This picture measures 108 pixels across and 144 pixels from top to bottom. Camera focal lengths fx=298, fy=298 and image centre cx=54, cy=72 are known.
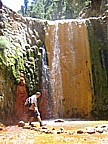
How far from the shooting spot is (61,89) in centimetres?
1712

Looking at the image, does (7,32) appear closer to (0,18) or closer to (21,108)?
(0,18)

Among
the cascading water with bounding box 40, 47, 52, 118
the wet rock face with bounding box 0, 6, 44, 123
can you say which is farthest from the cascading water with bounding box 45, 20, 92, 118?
the wet rock face with bounding box 0, 6, 44, 123

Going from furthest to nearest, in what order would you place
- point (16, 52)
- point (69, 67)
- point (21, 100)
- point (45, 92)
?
point (69, 67), point (45, 92), point (16, 52), point (21, 100)

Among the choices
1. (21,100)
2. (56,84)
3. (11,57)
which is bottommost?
(21,100)

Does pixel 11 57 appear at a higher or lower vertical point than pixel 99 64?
higher

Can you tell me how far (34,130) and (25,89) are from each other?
4.92 meters

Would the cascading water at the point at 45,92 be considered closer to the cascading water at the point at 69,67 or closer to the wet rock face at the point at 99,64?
the cascading water at the point at 69,67

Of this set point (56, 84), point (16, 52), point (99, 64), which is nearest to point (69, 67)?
point (56, 84)

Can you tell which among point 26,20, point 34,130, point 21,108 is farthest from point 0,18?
point 34,130

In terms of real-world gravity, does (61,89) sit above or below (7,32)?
below

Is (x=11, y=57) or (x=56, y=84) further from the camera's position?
(x=56, y=84)

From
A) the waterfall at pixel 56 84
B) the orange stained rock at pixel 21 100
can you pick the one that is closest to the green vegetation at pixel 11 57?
the orange stained rock at pixel 21 100

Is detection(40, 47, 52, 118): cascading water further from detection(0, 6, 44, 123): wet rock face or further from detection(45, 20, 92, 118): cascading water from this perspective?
detection(0, 6, 44, 123): wet rock face

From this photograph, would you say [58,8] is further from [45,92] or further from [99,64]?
[45,92]
